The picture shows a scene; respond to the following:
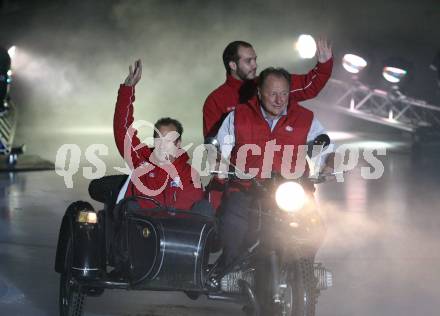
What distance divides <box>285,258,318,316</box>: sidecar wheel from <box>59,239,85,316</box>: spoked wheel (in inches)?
56.1

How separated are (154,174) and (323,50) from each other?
1.46 m

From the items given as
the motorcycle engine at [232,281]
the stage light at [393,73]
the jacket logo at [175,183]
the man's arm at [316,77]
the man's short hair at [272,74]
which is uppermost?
the stage light at [393,73]

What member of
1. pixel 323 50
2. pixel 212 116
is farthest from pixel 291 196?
pixel 212 116

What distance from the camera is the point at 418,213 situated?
12.6 meters

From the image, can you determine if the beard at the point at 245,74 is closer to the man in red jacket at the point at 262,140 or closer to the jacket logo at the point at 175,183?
the man in red jacket at the point at 262,140

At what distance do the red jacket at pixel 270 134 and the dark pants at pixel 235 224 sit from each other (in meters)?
0.18

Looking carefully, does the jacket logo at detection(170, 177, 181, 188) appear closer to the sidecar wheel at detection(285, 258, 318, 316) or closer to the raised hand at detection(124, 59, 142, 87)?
the raised hand at detection(124, 59, 142, 87)

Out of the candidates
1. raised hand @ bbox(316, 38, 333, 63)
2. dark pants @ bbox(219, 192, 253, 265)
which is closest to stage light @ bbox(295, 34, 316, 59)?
raised hand @ bbox(316, 38, 333, 63)

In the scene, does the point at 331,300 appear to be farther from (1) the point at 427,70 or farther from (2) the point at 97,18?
(2) the point at 97,18

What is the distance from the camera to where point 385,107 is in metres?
25.4

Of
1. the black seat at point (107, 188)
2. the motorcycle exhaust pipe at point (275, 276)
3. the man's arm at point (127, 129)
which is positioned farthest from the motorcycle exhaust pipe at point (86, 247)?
the motorcycle exhaust pipe at point (275, 276)

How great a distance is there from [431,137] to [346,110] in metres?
2.04

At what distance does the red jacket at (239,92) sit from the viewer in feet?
23.6

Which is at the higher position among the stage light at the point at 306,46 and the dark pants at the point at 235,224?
the stage light at the point at 306,46
